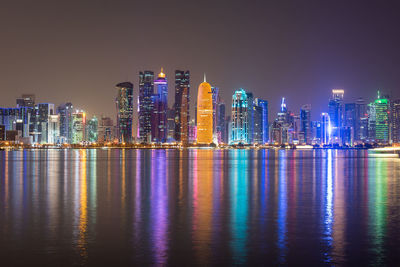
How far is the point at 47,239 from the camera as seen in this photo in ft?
72.6

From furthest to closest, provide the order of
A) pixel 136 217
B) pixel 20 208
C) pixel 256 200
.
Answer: pixel 256 200, pixel 20 208, pixel 136 217

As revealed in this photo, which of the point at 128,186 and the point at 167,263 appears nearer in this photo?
the point at 167,263

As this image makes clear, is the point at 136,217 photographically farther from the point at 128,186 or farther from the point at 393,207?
the point at 128,186

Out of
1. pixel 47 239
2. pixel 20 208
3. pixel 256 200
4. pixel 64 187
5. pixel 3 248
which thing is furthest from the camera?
pixel 64 187

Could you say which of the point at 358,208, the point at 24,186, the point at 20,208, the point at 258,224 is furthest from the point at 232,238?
the point at 24,186

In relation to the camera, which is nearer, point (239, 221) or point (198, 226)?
point (198, 226)

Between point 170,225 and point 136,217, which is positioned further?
point 136,217

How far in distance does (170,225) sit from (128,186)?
23.4 meters

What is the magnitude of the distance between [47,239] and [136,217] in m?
7.06

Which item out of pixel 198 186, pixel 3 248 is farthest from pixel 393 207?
pixel 3 248

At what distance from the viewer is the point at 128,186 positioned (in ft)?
159

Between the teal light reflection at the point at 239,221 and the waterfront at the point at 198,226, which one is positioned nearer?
the waterfront at the point at 198,226

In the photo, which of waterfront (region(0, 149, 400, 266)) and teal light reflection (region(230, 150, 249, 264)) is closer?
waterfront (region(0, 149, 400, 266))

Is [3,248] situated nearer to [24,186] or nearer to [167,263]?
[167,263]
